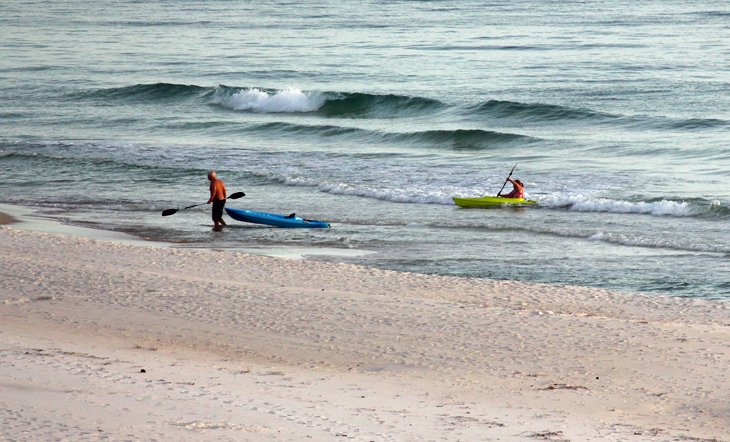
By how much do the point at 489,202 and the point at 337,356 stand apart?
1147cm

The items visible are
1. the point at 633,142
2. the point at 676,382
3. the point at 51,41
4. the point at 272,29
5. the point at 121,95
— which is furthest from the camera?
the point at 272,29

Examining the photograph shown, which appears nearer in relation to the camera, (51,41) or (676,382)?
(676,382)

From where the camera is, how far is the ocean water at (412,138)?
18.2m

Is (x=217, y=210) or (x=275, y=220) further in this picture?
(x=217, y=210)

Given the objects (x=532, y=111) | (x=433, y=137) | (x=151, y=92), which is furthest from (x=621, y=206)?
(x=151, y=92)

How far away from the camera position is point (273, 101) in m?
40.1

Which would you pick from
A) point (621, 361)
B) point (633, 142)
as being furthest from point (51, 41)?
point (621, 361)

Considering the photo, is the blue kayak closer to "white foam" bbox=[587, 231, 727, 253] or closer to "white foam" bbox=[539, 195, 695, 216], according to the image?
"white foam" bbox=[587, 231, 727, 253]

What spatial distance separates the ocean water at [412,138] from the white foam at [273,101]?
79 mm

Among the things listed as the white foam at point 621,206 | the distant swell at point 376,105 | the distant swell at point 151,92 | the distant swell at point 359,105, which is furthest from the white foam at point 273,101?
the white foam at point 621,206

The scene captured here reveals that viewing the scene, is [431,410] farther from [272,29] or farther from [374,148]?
[272,29]

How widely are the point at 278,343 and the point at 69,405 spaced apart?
2.99m

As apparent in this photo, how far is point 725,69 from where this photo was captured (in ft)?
138

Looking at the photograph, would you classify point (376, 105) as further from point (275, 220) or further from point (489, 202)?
point (275, 220)
